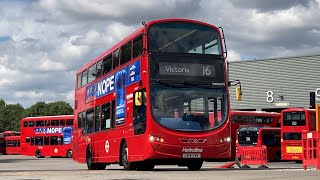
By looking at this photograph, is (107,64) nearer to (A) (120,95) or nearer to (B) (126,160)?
(A) (120,95)

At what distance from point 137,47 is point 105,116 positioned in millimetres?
3771

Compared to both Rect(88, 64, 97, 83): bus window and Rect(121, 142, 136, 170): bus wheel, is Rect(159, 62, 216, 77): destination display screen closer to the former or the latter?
Rect(121, 142, 136, 170): bus wheel

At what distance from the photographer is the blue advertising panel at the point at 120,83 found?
1761cm

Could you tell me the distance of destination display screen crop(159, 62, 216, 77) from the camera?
55.1 ft

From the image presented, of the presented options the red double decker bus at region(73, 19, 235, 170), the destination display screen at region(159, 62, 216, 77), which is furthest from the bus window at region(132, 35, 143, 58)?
the destination display screen at region(159, 62, 216, 77)

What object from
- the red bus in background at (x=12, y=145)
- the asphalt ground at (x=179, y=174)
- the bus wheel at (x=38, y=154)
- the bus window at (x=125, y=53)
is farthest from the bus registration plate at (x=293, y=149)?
the red bus in background at (x=12, y=145)

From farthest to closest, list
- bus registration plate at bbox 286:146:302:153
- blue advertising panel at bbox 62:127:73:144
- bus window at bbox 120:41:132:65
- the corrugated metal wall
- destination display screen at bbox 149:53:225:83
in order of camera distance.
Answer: the corrugated metal wall → blue advertising panel at bbox 62:127:73:144 → bus registration plate at bbox 286:146:302:153 → bus window at bbox 120:41:132:65 → destination display screen at bbox 149:53:225:83

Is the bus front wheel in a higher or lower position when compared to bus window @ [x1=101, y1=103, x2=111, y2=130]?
lower

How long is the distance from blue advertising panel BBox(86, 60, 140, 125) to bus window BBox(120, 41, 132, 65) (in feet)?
0.95

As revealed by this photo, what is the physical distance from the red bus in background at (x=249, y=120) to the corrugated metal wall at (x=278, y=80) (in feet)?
45.4

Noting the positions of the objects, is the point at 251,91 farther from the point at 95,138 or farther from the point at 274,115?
the point at 95,138

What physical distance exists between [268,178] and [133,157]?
205 inches

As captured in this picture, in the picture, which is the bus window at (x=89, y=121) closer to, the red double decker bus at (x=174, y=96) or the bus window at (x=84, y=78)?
the bus window at (x=84, y=78)

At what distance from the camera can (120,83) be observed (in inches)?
740
